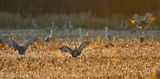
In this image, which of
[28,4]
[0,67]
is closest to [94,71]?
[0,67]

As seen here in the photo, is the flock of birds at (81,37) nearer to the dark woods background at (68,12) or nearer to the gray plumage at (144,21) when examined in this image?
the gray plumage at (144,21)

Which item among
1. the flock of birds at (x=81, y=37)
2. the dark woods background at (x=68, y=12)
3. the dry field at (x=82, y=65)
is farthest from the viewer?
the dark woods background at (x=68, y=12)

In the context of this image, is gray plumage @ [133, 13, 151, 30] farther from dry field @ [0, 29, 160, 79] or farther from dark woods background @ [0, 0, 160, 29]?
dark woods background @ [0, 0, 160, 29]

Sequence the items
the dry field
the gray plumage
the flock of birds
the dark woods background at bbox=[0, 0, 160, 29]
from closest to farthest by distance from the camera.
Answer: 1. the dry field
2. the flock of birds
3. the gray plumage
4. the dark woods background at bbox=[0, 0, 160, 29]

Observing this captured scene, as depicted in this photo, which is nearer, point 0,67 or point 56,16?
point 0,67

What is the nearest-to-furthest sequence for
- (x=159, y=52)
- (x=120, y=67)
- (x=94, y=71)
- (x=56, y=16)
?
(x=94, y=71) → (x=120, y=67) → (x=159, y=52) → (x=56, y=16)

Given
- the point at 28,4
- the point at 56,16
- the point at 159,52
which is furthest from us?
the point at 28,4

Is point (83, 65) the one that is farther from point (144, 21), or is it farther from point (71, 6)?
point (71, 6)

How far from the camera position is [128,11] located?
18078 mm

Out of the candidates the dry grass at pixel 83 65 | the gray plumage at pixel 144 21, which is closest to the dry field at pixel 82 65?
the dry grass at pixel 83 65

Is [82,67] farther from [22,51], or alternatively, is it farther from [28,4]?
[28,4]

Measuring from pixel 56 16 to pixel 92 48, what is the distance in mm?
10549

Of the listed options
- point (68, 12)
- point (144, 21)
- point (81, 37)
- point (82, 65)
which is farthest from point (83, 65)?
point (68, 12)

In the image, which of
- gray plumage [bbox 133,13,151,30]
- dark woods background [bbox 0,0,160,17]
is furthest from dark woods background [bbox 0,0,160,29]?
gray plumage [bbox 133,13,151,30]
